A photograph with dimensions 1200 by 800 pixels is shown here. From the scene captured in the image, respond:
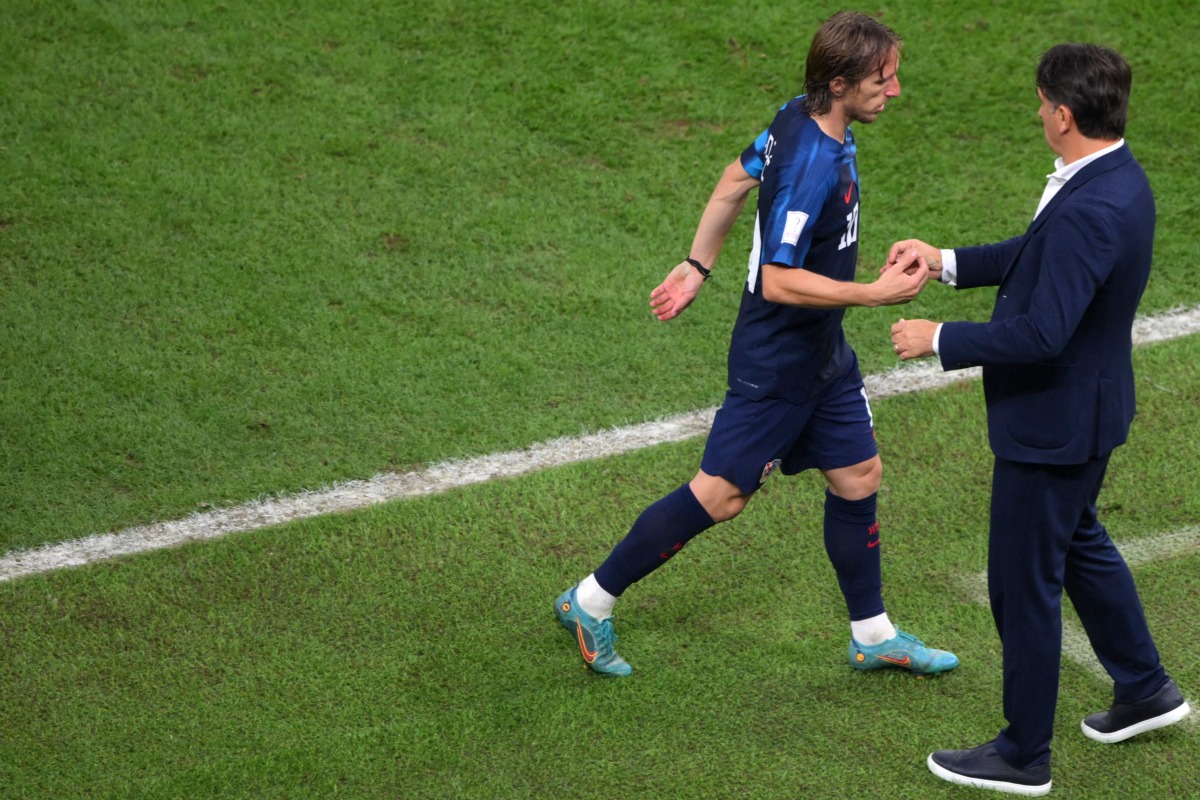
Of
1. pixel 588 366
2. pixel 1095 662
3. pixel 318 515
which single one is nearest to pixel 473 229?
pixel 588 366

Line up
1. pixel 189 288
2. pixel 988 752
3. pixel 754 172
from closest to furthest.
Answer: pixel 988 752
pixel 754 172
pixel 189 288

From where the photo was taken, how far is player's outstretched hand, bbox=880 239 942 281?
10.9ft

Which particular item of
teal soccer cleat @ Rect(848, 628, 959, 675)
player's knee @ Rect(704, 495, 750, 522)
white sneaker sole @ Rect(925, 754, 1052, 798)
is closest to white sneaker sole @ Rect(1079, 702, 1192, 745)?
white sneaker sole @ Rect(925, 754, 1052, 798)

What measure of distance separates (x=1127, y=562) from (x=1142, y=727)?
953 millimetres

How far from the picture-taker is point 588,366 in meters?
5.61

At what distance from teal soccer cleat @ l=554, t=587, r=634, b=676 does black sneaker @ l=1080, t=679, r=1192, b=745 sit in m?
1.30

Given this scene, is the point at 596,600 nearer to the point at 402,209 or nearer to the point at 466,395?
the point at 466,395

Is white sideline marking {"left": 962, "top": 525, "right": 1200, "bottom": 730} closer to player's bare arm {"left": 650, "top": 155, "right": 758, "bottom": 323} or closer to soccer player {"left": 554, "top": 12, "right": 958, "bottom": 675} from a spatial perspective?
soccer player {"left": 554, "top": 12, "right": 958, "bottom": 675}

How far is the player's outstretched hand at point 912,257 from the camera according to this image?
331 cm

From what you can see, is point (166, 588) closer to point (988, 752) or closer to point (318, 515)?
point (318, 515)

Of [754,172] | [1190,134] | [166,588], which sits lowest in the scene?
[166,588]

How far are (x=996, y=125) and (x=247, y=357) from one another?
424 cm

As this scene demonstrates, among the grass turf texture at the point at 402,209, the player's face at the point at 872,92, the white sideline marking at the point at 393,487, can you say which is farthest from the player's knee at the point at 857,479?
the grass turf texture at the point at 402,209

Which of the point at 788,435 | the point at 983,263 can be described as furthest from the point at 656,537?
the point at 983,263
